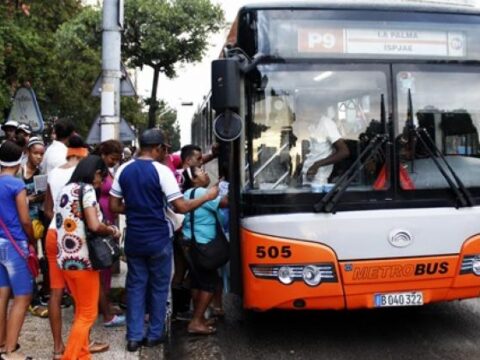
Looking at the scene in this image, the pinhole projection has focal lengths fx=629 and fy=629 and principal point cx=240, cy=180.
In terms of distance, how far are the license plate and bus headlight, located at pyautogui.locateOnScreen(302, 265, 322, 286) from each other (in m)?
0.54

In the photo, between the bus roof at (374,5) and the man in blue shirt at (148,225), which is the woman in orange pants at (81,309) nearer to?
the man in blue shirt at (148,225)

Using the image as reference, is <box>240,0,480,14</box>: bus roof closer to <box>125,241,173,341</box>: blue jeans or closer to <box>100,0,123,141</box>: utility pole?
<box>125,241,173,341</box>: blue jeans

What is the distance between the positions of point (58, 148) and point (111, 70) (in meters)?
2.21

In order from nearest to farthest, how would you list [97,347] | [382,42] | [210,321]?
[97,347] < [382,42] < [210,321]

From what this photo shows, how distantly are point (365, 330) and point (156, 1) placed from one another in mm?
23278

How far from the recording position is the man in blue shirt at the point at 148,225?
519cm

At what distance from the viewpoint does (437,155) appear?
536cm

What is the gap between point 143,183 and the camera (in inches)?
203

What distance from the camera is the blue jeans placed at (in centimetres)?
539

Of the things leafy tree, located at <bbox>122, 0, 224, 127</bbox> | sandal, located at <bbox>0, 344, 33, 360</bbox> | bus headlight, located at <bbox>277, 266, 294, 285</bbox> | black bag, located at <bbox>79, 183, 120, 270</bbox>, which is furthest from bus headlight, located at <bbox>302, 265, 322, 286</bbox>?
leafy tree, located at <bbox>122, 0, 224, 127</bbox>

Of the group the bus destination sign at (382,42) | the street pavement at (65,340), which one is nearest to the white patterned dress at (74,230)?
the street pavement at (65,340)

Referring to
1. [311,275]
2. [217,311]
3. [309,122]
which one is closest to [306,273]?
[311,275]

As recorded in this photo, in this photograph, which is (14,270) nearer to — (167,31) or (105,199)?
(105,199)

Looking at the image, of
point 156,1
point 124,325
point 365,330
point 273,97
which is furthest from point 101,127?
point 156,1
